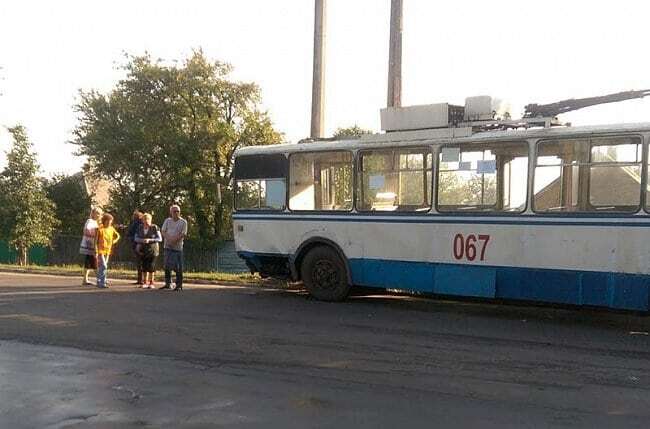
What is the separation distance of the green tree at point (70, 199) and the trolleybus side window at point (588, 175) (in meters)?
43.7

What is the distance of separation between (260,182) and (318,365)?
673cm

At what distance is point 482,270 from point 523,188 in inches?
55.3

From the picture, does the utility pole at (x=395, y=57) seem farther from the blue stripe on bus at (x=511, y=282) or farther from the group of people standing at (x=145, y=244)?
the group of people standing at (x=145, y=244)

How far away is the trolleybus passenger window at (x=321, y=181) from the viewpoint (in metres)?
13.0

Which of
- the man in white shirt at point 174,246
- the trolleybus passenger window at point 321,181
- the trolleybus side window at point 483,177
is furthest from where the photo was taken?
the man in white shirt at point 174,246

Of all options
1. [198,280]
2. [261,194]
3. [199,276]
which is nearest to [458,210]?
[261,194]

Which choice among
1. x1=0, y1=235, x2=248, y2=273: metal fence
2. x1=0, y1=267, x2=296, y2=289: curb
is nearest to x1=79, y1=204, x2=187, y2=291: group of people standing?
x1=0, y1=267, x2=296, y2=289: curb

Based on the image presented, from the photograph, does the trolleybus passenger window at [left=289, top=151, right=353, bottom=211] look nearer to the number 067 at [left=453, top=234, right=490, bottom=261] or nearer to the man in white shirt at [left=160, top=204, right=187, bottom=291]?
the number 067 at [left=453, top=234, right=490, bottom=261]

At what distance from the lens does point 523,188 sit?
1098cm

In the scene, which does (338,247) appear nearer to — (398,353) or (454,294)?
(454,294)

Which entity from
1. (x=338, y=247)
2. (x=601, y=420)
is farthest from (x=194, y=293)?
(x=601, y=420)

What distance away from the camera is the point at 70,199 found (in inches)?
2052

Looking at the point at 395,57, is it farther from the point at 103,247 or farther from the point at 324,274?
the point at 103,247

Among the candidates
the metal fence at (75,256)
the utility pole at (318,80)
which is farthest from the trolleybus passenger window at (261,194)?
the metal fence at (75,256)
